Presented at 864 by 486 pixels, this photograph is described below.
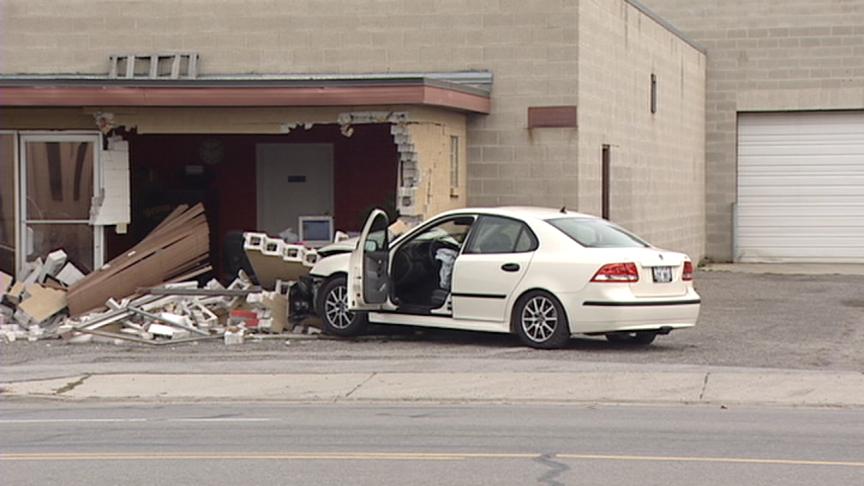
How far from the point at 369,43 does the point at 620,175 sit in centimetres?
536

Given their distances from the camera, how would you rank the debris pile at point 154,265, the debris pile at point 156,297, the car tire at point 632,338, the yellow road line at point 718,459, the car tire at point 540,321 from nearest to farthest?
the yellow road line at point 718,459, the car tire at point 540,321, the car tire at point 632,338, the debris pile at point 156,297, the debris pile at point 154,265

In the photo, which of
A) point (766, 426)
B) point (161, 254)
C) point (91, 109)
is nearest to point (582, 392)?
point (766, 426)

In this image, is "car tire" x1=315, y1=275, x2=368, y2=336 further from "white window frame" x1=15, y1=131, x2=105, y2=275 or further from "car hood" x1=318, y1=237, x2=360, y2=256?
"white window frame" x1=15, y1=131, x2=105, y2=275

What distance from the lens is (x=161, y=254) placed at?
19.5 m

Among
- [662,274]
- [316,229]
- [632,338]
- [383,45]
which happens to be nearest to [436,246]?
[632,338]

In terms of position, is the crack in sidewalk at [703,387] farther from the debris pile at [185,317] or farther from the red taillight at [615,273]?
the debris pile at [185,317]

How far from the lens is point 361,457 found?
9.82 m

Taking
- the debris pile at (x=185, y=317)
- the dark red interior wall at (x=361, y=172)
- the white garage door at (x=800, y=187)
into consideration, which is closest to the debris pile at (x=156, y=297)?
the debris pile at (x=185, y=317)

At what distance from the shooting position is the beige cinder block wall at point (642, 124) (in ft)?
74.7

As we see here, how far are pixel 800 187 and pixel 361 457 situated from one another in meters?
26.5

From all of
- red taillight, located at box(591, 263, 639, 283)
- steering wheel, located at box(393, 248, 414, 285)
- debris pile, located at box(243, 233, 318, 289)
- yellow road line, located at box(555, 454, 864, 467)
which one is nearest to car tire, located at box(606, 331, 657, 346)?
red taillight, located at box(591, 263, 639, 283)

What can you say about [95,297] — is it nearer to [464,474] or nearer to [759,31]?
[464,474]

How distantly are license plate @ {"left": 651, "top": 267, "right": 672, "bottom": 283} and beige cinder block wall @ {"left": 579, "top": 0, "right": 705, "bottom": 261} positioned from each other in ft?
20.5

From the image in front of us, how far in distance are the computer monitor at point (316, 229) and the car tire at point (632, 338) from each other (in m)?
6.04
